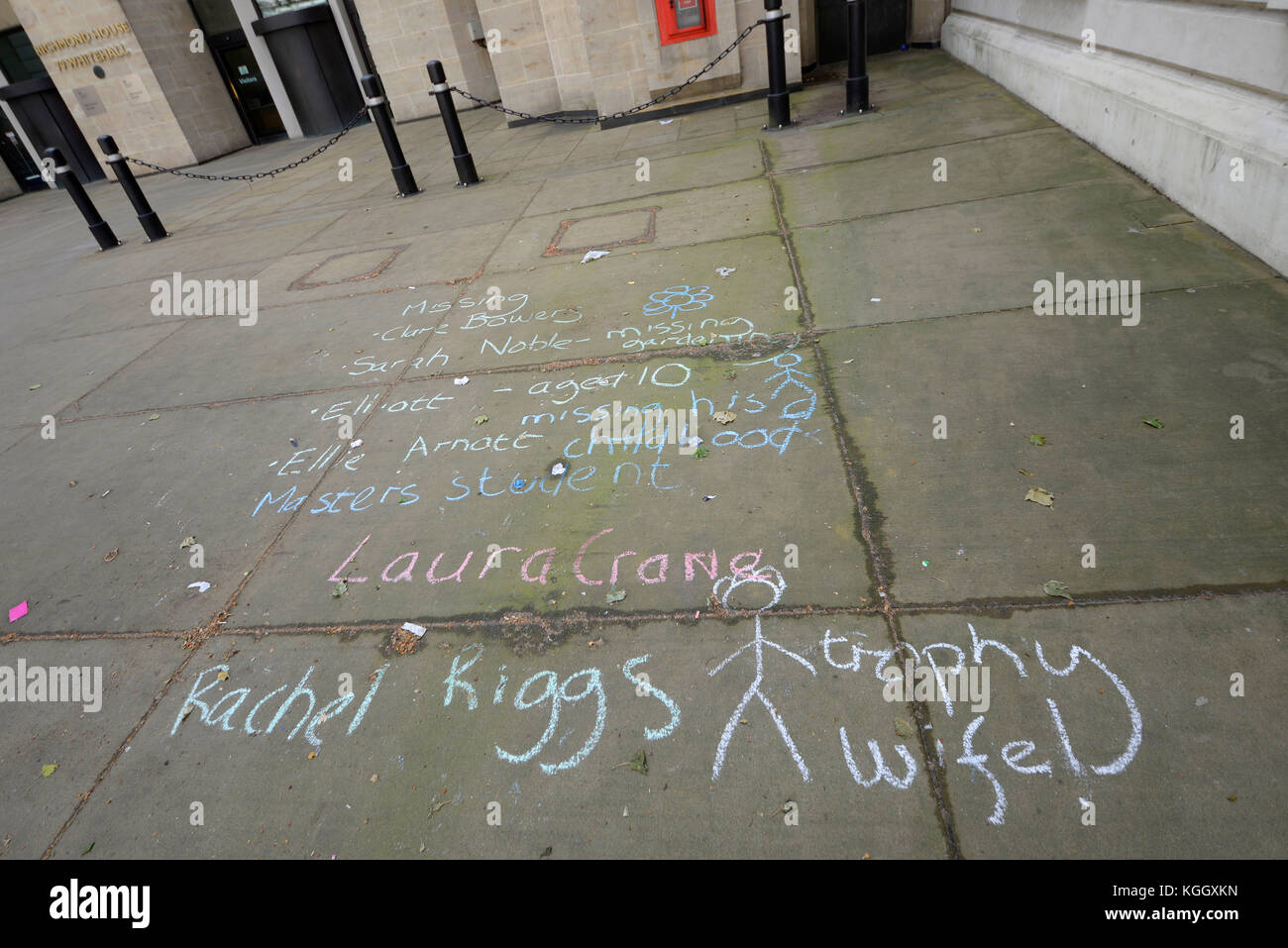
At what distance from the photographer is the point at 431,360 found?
5090 millimetres

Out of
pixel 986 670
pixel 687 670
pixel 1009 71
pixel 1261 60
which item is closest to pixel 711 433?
pixel 687 670

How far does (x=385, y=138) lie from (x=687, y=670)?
937 centimetres

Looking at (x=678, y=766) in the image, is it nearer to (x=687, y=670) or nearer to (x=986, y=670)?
(x=687, y=670)

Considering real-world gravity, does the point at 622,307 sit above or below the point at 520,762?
above

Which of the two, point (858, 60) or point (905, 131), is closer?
point (905, 131)

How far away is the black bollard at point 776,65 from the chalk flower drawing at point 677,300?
4842mm

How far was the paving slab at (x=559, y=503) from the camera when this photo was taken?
2.99 metres

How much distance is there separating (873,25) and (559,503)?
42.4ft

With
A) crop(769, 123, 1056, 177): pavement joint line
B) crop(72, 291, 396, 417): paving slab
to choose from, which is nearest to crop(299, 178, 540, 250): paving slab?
crop(72, 291, 396, 417): paving slab

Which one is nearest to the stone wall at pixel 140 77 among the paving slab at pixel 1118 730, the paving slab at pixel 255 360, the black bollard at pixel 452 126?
the black bollard at pixel 452 126

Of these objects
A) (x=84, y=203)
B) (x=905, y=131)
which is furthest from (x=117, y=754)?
(x=84, y=203)

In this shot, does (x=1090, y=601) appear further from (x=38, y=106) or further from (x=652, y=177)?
(x=38, y=106)

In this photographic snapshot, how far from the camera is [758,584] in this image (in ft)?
9.25

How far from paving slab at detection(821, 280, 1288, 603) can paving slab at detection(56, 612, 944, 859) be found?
74 centimetres
